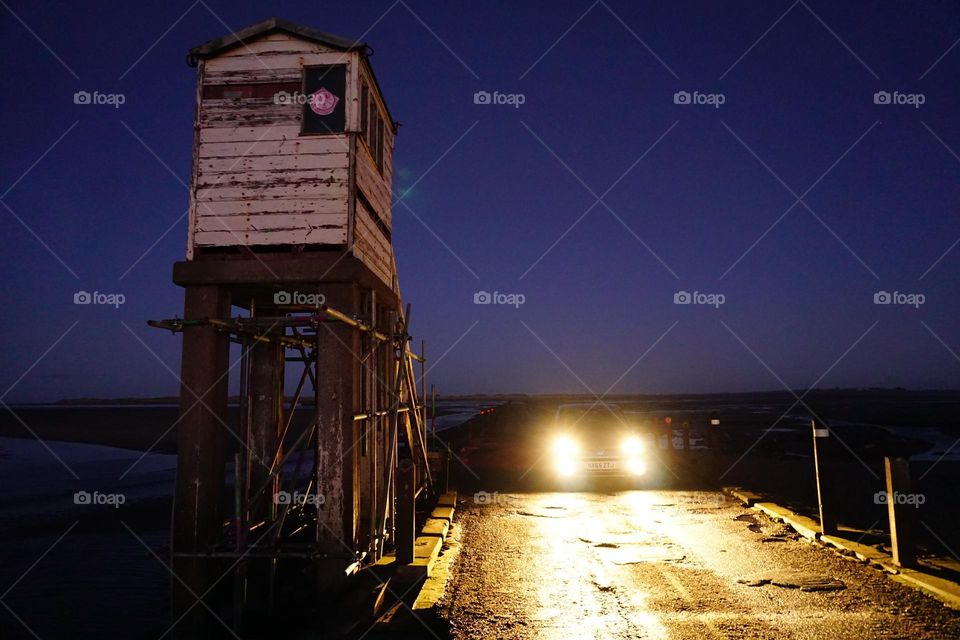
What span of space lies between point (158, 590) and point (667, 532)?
7936 mm

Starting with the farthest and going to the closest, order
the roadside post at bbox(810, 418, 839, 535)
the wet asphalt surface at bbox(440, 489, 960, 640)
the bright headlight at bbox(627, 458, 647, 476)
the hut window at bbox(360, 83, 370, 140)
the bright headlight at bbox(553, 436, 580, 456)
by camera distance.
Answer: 1. the bright headlight at bbox(553, 436, 580, 456)
2. the bright headlight at bbox(627, 458, 647, 476)
3. the hut window at bbox(360, 83, 370, 140)
4. the roadside post at bbox(810, 418, 839, 535)
5. the wet asphalt surface at bbox(440, 489, 960, 640)

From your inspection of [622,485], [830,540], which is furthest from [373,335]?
[622,485]

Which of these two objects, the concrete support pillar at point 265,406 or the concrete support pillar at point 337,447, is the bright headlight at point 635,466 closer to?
the concrete support pillar at point 337,447

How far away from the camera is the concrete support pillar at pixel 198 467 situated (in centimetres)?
678

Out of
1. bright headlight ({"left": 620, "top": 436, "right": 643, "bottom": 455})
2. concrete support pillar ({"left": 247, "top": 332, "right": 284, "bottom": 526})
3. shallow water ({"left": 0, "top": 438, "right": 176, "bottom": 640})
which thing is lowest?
shallow water ({"left": 0, "top": 438, "right": 176, "bottom": 640})

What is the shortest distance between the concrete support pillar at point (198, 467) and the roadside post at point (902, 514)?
7.99 metres

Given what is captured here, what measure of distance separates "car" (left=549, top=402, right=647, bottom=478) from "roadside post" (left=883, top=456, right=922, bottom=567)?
6468 mm

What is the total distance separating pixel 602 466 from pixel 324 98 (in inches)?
380

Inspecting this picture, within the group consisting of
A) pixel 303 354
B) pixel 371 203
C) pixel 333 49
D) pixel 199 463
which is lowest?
pixel 199 463

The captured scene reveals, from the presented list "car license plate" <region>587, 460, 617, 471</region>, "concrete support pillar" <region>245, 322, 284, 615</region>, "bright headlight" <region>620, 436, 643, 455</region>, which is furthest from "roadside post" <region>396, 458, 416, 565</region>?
"bright headlight" <region>620, 436, 643, 455</region>

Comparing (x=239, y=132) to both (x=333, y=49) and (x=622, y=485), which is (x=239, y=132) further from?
(x=622, y=485)

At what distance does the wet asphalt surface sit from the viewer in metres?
5.04

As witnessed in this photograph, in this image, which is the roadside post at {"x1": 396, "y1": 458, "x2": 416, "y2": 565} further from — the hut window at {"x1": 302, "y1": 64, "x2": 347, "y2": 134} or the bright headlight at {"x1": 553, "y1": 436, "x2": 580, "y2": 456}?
the bright headlight at {"x1": 553, "y1": 436, "x2": 580, "y2": 456}

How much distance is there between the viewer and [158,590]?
855cm
